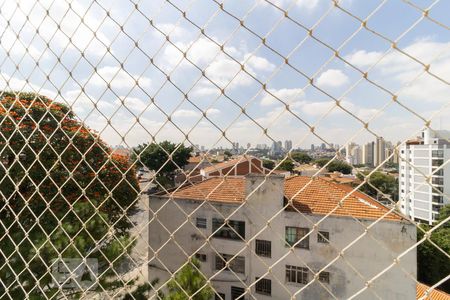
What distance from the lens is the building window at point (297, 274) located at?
4996mm

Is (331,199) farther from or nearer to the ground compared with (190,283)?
farther from the ground

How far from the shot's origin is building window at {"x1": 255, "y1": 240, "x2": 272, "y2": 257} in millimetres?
5391

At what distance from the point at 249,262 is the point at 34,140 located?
12.5 feet

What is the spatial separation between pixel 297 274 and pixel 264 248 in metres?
0.69

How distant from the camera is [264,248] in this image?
547 centimetres

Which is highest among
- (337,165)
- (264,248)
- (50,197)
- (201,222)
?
(337,165)

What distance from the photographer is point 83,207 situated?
2.40m

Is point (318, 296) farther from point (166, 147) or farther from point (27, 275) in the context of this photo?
point (166, 147)

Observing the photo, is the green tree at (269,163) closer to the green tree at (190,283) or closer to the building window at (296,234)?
the green tree at (190,283)

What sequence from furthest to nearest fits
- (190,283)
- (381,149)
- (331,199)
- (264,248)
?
1. (264,248)
2. (331,199)
3. (190,283)
4. (381,149)

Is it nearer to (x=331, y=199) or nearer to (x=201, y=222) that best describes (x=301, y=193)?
(x=331, y=199)

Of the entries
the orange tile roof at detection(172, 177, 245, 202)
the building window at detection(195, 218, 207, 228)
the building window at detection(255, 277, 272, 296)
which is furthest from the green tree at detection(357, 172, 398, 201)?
the building window at detection(255, 277, 272, 296)

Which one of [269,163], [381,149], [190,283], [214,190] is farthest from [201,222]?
[381,149]

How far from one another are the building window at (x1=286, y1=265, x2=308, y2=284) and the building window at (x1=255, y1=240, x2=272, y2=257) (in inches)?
16.7
